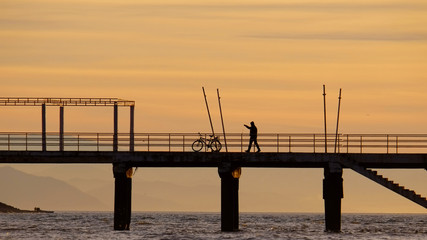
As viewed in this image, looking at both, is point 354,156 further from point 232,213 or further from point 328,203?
point 232,213

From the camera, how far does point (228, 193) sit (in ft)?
265

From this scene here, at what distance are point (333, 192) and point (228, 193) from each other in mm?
6742

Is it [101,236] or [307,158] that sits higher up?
[307,158]

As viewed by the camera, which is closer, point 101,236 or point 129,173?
point 129,173

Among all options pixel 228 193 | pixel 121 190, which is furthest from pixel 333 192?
pixel 121 190

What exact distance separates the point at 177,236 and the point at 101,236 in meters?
6.24

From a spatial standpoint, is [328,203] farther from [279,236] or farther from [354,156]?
[279,236]

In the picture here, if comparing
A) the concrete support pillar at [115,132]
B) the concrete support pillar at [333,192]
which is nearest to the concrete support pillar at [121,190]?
the concrete support pillar at [115,132]

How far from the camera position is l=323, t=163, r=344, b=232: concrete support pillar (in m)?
78.5

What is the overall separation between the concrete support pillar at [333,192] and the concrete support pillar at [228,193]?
580 cm

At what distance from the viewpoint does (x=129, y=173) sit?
82.4 meters

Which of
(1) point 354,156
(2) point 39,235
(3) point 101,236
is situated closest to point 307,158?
(1) point 354,156

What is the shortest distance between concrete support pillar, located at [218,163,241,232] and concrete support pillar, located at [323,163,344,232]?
19.0 ft

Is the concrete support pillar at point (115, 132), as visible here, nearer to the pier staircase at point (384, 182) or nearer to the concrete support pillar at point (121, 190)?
the concrete support pillar at point (121, 190)
